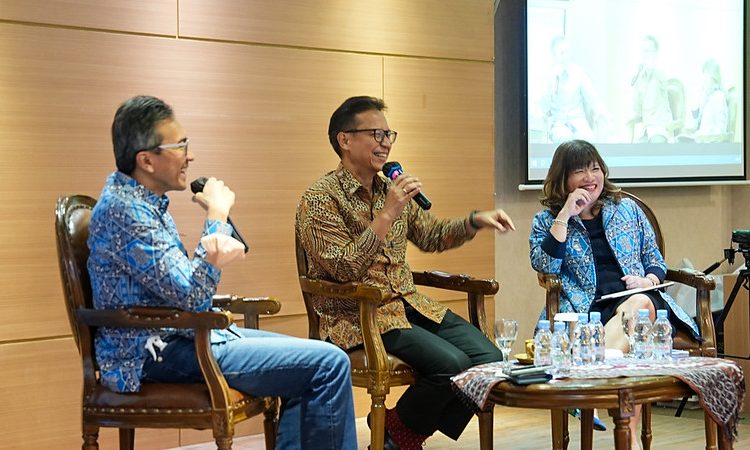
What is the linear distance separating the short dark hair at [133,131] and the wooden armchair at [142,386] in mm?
255

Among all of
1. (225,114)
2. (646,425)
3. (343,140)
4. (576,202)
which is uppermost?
(225,114)

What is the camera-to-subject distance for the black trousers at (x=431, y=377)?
12.0 feet

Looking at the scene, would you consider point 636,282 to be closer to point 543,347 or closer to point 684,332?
point 684,332

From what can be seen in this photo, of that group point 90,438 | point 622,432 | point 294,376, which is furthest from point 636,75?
point 90,438

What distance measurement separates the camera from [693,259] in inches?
264

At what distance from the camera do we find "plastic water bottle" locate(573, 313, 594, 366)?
3334 mm

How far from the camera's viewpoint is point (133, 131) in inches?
120

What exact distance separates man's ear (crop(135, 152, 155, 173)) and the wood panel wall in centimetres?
113

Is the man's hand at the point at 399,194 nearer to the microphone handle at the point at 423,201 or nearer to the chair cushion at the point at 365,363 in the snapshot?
the microphone handle at the point at 423,201

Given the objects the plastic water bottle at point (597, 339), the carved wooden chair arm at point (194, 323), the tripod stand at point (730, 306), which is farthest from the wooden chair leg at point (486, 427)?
the tripod stand at point (730, 306)

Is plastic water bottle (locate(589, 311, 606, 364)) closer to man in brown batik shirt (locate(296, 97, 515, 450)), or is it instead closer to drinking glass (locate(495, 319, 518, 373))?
drinking glass (locate(495, 319, 518, 373))

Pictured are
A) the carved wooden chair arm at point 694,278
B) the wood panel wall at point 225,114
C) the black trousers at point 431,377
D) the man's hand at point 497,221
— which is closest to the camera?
the black trousers at point 431,377

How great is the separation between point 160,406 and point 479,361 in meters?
1.27

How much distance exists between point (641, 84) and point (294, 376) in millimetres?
3804
